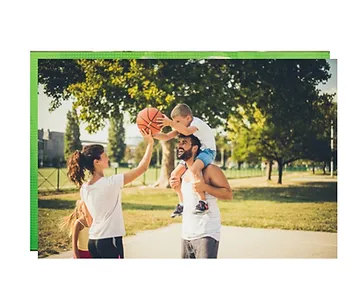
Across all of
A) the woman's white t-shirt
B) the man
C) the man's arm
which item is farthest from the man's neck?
the woman's white t-shirt

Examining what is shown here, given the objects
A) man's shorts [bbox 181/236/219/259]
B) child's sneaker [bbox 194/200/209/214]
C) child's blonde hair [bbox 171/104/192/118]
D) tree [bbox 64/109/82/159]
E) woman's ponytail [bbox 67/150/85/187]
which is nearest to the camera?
man's shorts [bbox 181/236/219/259]

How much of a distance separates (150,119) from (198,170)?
0.90 metres

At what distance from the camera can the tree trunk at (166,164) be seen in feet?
23.1

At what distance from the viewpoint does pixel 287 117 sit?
736 centimetres

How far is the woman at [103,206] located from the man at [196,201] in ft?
1.67

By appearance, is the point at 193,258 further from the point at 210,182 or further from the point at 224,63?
the point at 224,63

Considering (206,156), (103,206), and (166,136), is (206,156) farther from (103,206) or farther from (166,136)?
(103,206)

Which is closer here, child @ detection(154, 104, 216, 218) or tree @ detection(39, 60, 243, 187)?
child @ detection(154, 104, 216, 218)

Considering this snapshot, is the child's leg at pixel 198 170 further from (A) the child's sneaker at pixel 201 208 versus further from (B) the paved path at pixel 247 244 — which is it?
(B) the paved path at pixel 247 244

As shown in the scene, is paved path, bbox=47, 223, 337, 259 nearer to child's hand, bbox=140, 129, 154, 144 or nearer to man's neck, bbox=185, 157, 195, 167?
man's neck, bbox=185, 157, 195, 167

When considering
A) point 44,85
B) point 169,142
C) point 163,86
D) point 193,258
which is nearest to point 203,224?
point 193,258

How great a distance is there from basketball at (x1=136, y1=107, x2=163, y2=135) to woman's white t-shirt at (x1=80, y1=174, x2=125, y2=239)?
73 cm

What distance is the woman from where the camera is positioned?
646 centimetres

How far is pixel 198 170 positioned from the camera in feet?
21.0
